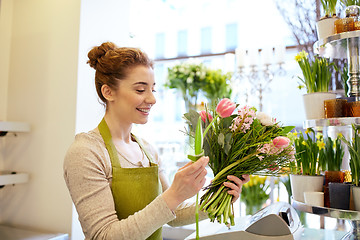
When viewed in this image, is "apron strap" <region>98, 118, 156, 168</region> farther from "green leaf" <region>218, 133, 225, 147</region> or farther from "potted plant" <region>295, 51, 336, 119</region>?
"potted plant" <region>295, 51, 336, 119</region>

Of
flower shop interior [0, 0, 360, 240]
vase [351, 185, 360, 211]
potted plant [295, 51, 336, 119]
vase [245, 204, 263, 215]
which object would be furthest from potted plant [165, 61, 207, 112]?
vase [351, 185, 360, 211]

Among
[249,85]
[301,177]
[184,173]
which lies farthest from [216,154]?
[249,85]

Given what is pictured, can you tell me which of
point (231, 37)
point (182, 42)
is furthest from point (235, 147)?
point (182, 42)

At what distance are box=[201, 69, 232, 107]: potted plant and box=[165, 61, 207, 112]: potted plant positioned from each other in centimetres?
4

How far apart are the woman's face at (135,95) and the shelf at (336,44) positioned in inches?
30.0

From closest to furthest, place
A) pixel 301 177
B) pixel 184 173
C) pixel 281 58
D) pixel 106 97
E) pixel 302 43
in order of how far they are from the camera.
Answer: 1. pixel 184 173
2. pixel 106 97
3. pixel 301 177
4. pixel 302 43
5. pixel 281 58

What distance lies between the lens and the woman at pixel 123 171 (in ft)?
3.21

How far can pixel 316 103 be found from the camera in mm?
1400

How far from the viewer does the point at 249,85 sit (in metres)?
3.71

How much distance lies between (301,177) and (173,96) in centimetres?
319

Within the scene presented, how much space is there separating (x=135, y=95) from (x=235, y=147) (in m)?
0.46

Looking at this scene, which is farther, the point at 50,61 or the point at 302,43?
the point at 302,43

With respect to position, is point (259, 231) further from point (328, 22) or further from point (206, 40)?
point (206, 40)

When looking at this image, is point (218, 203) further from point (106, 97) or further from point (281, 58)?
→ point (281, 58)
